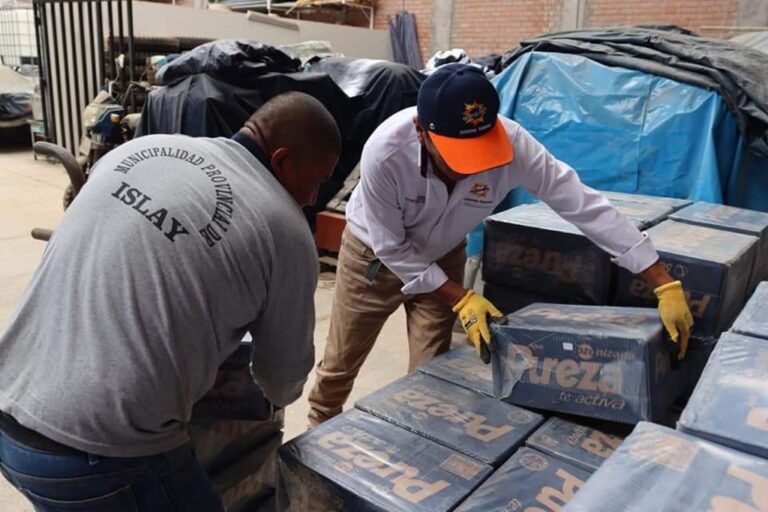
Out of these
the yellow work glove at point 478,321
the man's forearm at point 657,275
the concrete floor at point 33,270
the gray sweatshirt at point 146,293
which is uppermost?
the gray sweatshirt at point 146,293

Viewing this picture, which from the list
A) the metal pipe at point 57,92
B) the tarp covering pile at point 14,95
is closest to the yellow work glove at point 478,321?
the metal pipe at point 57,92

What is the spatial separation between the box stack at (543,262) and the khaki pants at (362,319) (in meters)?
0.15

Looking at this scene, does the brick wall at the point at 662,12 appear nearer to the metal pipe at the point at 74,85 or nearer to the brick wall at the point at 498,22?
the brick wall at the point at 498,22

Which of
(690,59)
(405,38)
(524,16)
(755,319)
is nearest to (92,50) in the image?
(405,38)

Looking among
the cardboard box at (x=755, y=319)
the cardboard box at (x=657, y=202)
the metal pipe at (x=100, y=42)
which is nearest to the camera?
the cardboard box at (x=755, y=319)

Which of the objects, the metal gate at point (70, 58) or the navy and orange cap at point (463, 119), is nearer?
the navy and orange cap at point (463, 119)

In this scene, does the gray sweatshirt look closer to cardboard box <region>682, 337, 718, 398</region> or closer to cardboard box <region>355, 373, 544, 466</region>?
cardboard box <region>355, 373, 544, 466</region>

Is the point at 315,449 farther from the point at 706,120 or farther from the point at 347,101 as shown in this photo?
the point at 347,101

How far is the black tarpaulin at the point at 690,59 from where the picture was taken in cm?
317

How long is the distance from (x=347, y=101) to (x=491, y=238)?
11.0 ft

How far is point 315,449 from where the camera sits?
1464 millimetres

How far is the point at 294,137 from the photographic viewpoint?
1.26m

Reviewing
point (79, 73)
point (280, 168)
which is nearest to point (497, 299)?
point (280, 168)

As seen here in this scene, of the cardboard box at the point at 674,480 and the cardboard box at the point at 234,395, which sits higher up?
the cardboard box at the point at 674,480
